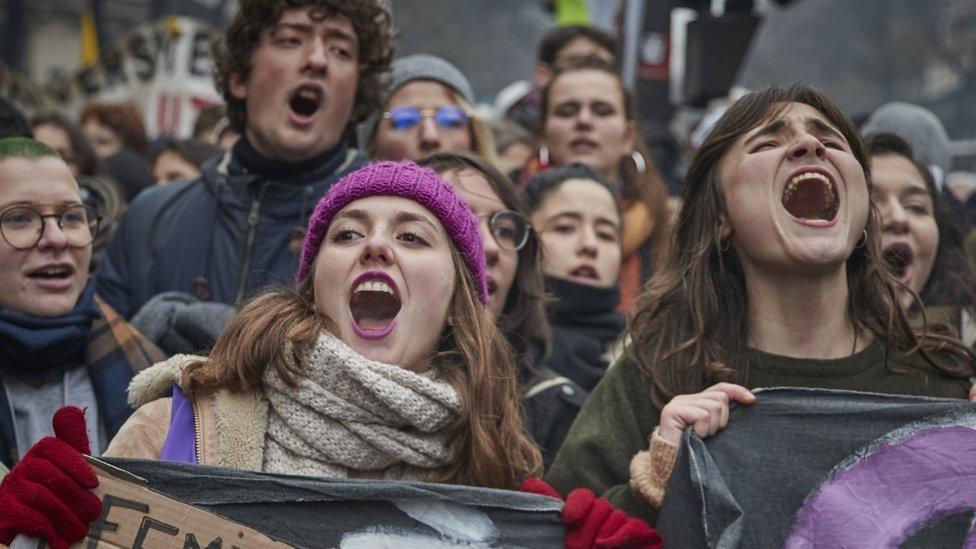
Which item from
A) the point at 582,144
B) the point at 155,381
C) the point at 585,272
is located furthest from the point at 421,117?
the point at 155,381

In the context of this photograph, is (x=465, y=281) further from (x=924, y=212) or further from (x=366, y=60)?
(x=924, y=212)

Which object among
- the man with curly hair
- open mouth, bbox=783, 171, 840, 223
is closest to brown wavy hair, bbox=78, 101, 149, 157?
the man with curly hair

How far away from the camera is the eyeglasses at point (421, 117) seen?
531cm

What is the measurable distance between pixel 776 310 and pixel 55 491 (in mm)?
1757

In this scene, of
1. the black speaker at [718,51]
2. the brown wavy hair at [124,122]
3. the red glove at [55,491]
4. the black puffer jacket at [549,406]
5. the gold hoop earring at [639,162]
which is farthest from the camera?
the black speaker at [718,51]

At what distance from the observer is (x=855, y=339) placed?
3.45 meters

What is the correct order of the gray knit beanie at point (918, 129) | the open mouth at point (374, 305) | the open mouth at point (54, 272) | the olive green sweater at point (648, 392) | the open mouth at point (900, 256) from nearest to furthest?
the open mouth at point (374, 305), the olive green sweater at point (648, 392), the open mouth at point (54, 272), the open mouth at point (900, 256), the gray knit beanie at point (918, 129)

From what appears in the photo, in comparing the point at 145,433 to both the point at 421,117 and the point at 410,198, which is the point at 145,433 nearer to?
the point at 410,198

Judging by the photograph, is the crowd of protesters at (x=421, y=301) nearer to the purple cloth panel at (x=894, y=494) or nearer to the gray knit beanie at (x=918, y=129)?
the purple cloth panel at (x=894, y=494)

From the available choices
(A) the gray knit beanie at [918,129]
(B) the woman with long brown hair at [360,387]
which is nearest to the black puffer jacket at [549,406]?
(B) the woman with long brown hair at [360,387]

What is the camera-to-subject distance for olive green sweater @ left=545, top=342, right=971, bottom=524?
3.37 metres

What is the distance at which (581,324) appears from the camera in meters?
4.76

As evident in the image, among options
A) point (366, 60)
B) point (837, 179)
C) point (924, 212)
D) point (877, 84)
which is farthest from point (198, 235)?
point (877, 84)

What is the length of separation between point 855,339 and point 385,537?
4.27 feet
